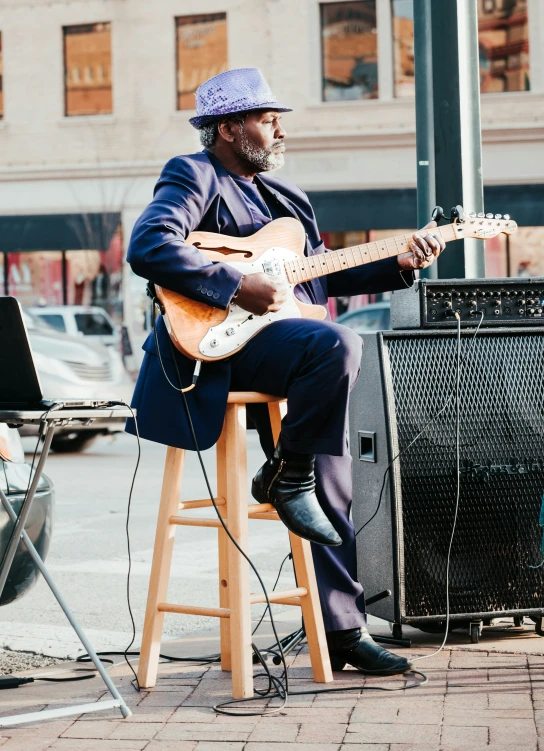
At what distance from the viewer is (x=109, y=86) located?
25516 millimetres

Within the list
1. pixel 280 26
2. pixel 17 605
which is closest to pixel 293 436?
pixel 17 605

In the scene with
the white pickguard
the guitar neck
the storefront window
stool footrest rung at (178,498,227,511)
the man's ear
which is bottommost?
stool footrest rung at (178,498,227,511)

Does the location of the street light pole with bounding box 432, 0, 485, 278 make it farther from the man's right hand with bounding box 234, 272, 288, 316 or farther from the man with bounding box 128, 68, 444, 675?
the man's right hand with bounding box 234, 272, 288, 316

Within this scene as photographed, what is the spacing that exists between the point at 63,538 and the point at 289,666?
3648 millimetres

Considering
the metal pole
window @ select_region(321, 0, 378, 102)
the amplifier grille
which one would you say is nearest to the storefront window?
window @ select_region(321, 0, 378, 102)

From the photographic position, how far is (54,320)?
20328mm

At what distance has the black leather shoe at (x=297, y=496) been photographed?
356cm

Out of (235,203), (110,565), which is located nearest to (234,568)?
(235,203)

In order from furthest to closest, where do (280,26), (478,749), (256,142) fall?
(280,26)
(256,142)
(478,749)

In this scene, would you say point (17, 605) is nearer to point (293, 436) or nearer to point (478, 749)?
point (293, 436)

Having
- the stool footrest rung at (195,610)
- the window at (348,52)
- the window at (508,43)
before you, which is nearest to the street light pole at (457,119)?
the stool footrest rung at (195,610)

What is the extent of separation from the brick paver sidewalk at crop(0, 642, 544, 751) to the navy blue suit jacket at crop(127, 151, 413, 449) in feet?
2.63

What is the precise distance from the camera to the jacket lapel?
3.88 m

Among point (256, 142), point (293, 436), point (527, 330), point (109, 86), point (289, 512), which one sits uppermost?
point (109, 86)
